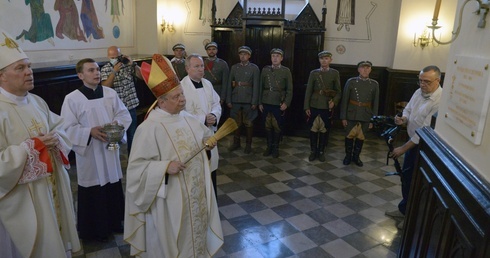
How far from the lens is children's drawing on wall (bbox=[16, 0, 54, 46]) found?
14.7 ft

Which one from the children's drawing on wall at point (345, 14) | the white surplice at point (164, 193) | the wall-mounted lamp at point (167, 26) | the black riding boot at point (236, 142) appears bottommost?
the black riding boot at point (236, 142)

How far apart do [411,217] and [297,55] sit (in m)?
4.97

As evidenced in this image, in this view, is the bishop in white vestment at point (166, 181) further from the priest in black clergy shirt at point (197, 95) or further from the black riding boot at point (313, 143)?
the black riding boot at point (313, 143)

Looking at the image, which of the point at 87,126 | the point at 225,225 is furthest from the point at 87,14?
the point at 225,225

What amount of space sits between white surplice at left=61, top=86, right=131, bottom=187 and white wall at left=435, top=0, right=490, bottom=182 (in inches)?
100

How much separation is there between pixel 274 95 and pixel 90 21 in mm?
3346

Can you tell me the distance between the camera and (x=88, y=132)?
285 cm

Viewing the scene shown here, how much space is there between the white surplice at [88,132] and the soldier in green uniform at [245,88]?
9.33ft

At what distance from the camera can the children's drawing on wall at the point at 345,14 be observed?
7.08 m

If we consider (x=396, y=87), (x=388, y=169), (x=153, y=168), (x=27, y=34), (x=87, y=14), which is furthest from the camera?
(x=396, y=87)

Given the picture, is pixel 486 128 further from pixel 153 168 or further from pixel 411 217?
pixel 153 168

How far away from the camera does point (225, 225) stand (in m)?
3.50

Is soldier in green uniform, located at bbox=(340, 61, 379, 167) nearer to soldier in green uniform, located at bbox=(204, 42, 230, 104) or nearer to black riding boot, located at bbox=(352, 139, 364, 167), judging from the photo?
black riding boot, located at bbox=(352, 139, 364, 167)

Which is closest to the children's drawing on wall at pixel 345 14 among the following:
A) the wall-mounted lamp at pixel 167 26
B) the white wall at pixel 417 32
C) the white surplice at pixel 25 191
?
the white wall at pixel 417 32
